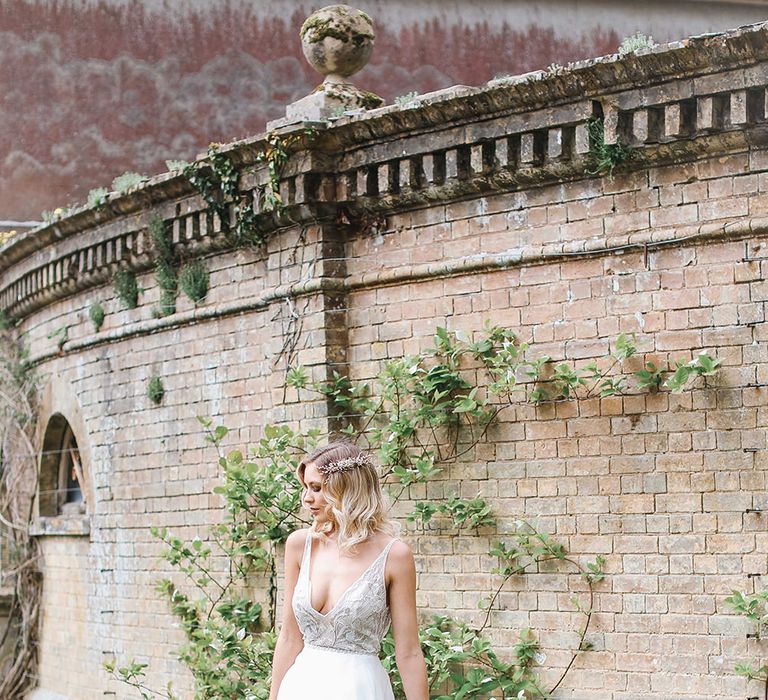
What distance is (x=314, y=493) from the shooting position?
5.76 m

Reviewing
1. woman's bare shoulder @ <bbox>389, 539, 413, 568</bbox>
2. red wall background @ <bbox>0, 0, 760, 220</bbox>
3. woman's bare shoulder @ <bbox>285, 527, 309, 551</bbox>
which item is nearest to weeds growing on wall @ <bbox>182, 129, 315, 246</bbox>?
woman's bare shoulder @ <bbox>285, 527, 309, 551</bbox>

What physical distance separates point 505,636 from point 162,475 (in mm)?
3561

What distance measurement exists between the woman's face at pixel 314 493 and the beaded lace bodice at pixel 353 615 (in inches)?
10.1

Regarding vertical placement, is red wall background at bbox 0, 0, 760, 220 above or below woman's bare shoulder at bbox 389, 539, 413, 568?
above

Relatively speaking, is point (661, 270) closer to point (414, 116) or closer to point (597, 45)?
point (414, 116)

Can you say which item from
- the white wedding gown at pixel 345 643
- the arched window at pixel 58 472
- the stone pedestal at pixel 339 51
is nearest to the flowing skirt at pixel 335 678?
the white wedding gown at pixel 345 643

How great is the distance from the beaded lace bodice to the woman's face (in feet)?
0.84

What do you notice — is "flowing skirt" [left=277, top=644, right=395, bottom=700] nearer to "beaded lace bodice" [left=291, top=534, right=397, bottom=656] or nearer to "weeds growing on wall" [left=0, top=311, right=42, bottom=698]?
"beaded lace bodice" [left=291, top=534, right=397, bottom=656]

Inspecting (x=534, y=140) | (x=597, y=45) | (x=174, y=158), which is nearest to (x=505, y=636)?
(x=534, y=140)

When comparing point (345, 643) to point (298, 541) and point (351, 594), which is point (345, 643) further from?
point (298, 541)

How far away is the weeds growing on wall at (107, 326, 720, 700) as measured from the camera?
25.3ft

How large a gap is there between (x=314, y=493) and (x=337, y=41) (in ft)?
14.3

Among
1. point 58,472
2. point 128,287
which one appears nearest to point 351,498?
point 128,287

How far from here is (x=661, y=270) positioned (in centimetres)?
749
